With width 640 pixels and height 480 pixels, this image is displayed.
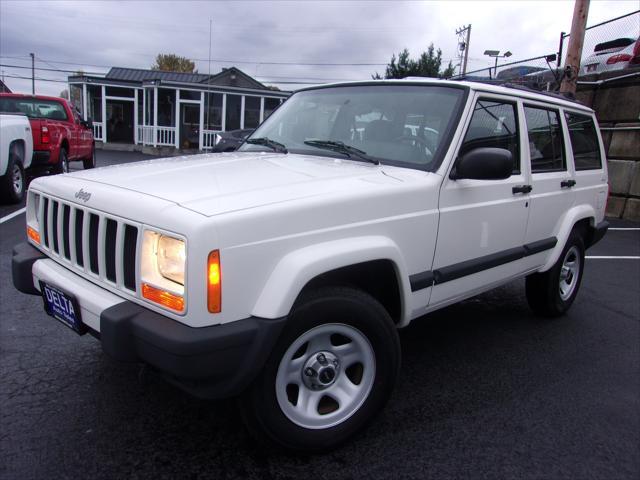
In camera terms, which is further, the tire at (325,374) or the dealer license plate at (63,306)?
the dealer license plate at (63,306)

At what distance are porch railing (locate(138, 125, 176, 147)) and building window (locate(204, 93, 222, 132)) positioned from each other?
173 cm

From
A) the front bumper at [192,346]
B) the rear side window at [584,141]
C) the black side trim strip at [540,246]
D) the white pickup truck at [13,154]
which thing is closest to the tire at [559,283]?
the black side trim strip at [540,246]

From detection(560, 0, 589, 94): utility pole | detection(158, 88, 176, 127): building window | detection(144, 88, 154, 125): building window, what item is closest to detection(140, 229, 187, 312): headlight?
detection(560, 0, 589, 94): utility pole

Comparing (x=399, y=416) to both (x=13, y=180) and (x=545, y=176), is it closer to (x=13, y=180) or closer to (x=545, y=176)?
(x=545, y=176)

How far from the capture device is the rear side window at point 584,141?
4.34m

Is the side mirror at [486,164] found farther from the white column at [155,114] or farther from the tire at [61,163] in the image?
the white column at [155,114]

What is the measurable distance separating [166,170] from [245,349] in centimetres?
124

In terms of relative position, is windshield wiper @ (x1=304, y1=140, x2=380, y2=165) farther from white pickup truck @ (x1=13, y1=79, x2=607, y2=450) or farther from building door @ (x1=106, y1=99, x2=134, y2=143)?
building door @ (x1=106, y1=99, x2=134, y2=143)

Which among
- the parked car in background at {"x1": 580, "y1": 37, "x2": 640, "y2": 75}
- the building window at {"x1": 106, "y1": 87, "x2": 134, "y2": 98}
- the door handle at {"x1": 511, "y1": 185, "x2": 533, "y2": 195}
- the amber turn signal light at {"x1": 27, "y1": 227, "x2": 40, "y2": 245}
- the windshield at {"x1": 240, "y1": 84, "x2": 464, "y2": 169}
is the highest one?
the parked car in background at {"x1": 580, "y1": 37, "x2": 640, "y2": 75}

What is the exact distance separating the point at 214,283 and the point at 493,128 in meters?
2.24

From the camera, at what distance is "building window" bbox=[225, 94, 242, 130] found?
26.0 m

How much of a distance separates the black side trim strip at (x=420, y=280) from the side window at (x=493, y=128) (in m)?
0.76

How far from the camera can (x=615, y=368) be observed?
367 cm

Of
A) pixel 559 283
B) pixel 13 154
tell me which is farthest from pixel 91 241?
pixel 13 154
